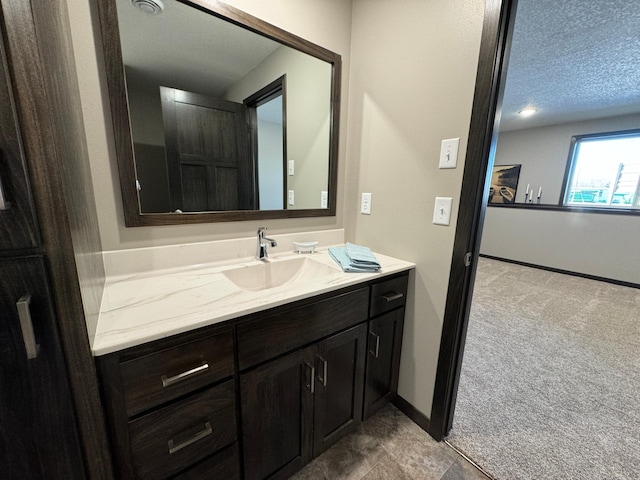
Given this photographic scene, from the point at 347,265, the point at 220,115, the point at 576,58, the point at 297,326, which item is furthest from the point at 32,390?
the point at 576,58

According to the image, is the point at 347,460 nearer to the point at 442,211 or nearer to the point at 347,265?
the point at 347,265

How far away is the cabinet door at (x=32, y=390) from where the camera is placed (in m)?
0.47

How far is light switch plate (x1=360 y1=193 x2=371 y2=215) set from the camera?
1.53m

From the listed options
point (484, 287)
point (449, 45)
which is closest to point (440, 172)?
point (449, 45)

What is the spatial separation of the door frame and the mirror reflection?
2.60ft

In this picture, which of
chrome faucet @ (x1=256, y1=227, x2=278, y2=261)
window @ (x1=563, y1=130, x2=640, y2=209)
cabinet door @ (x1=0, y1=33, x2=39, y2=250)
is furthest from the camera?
window @ (x1=563, y1=130, x2=640, y2=209)

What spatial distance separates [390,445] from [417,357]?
0.45 m

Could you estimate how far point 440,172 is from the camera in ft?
3.85

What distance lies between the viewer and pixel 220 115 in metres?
1.22

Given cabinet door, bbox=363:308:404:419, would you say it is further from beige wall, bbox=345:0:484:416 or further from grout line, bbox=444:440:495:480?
grout line, bbox=444:440:495:480

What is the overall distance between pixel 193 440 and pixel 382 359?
908 millimetres

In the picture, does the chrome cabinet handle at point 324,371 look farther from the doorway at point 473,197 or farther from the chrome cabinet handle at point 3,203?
the chrome cabinet handle at point 3,203

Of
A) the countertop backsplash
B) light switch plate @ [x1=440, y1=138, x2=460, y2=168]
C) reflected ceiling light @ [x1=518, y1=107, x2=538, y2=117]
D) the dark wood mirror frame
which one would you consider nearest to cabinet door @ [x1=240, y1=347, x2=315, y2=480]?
the countertop backsplash

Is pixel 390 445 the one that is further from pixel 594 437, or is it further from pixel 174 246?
pixel 174 246
